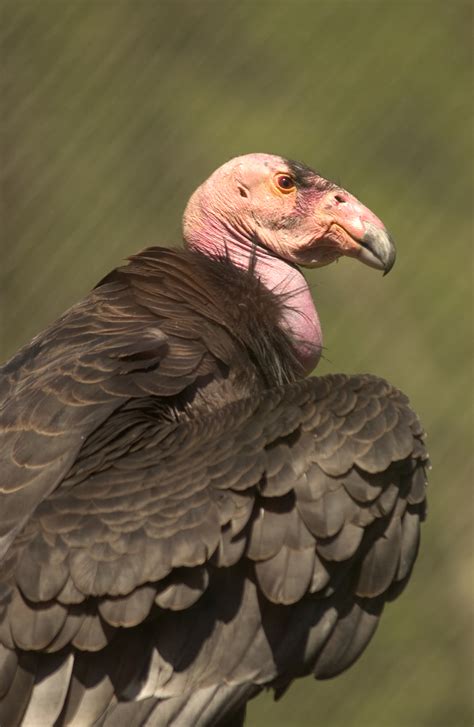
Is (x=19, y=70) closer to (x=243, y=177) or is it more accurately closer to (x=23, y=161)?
(x=23, y=161)

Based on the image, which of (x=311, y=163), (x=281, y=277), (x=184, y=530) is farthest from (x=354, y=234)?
(x=311, y=163)

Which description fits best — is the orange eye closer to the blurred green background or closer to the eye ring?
the eye ring

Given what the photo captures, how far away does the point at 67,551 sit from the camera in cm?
376

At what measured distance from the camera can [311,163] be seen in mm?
7320

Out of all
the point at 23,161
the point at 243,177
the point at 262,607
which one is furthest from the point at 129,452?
the point at 23,161

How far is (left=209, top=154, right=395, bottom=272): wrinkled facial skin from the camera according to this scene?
5000mm

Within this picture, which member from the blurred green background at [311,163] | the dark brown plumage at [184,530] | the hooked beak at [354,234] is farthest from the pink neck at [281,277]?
the blurred green background at [311,163]

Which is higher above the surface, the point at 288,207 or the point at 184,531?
the point at 288,207

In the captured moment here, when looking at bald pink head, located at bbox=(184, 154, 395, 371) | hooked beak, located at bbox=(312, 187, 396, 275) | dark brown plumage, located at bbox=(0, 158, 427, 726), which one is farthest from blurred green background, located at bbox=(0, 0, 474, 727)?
dark brown plumage, located at bbox=(0, 158, 427, 726)

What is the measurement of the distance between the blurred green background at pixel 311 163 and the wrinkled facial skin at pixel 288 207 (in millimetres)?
1614

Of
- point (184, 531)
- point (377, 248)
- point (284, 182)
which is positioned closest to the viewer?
point (184, 531)

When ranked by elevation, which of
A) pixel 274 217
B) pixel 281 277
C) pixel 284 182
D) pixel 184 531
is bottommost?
pixel 184 531

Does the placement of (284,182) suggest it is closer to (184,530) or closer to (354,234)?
(354,234)

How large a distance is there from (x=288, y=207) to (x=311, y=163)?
2.29m
